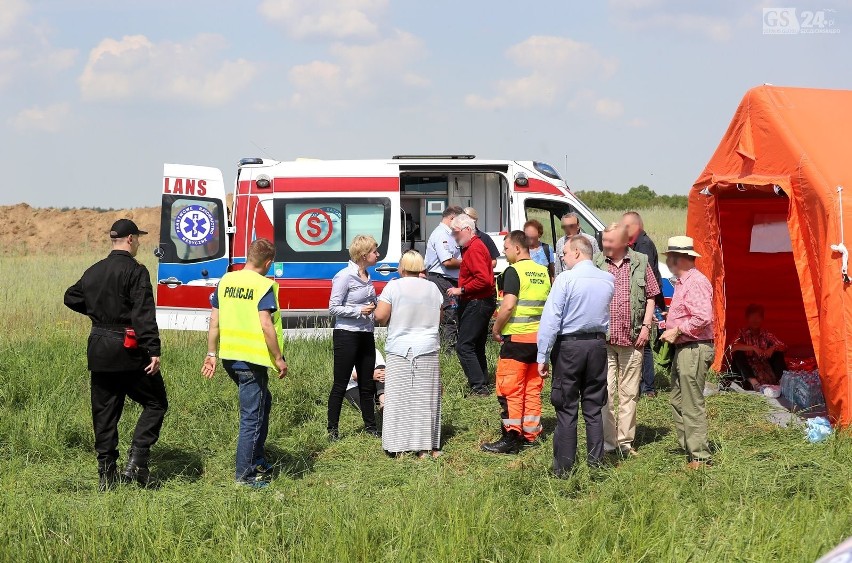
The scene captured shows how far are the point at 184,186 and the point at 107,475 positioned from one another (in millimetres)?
5391

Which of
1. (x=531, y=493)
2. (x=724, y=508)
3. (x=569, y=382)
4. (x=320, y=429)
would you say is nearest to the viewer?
(x=724, y=508)

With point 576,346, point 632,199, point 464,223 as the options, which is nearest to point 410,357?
point 576,346

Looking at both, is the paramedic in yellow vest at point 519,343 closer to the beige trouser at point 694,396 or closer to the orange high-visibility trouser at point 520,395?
the orange high-visibility trouser at point 520,395

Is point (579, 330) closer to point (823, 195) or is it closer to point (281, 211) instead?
point (823, 195)

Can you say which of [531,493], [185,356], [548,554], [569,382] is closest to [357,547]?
[548,554]

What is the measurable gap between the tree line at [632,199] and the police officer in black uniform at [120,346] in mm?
36346

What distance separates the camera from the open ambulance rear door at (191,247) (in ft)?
36.7

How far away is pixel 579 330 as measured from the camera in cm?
616

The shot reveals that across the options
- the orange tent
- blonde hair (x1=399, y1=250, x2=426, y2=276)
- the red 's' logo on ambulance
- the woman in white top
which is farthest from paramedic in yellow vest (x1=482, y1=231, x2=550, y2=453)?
the red 's' logo on ambulance

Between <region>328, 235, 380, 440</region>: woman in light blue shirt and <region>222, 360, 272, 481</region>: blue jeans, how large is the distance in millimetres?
1163

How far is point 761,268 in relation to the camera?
10.1m

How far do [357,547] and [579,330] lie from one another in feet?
7.35

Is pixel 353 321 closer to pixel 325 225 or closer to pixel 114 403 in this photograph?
pixel 114 403

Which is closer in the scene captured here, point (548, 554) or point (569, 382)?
point (548, 554)
